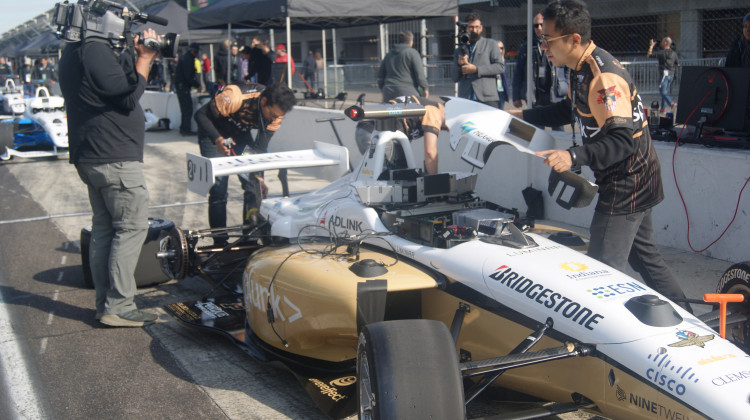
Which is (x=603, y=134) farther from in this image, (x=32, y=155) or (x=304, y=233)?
(x=32, y=155)

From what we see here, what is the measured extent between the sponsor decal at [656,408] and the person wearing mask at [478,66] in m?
6.56

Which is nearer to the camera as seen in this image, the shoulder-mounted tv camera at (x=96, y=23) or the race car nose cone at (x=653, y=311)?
the race car nose cone at (x=653, y=311)

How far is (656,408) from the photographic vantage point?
2791mm

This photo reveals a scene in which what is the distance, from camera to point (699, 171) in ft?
19.9

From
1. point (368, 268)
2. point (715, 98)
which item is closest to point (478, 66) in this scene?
point (715, 98)

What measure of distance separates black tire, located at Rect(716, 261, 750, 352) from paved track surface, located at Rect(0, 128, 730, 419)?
0.87 metres

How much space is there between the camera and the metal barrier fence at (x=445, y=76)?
1370 cm

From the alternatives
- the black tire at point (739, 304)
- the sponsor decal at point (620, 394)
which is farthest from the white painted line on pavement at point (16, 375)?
the black tire at point (739, 304)

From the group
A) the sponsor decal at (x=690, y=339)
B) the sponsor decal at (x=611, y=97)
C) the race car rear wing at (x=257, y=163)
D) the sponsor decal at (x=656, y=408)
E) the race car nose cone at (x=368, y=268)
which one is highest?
the sponsor decal at (x=611, y=97)

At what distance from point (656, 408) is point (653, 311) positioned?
41 cm

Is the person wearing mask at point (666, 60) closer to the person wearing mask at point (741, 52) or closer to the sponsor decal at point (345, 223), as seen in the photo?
the person wearing mask at point (741, 52)

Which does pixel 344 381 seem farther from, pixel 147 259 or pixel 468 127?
pixel 147 259

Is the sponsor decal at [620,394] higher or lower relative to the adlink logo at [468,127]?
lower

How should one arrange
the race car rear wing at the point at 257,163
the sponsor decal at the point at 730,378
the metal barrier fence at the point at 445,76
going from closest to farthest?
the sponsor decal at the point at 730,378
the race car rear wing at the point at 257,163
the metal barrier fence at the point at 445,76
